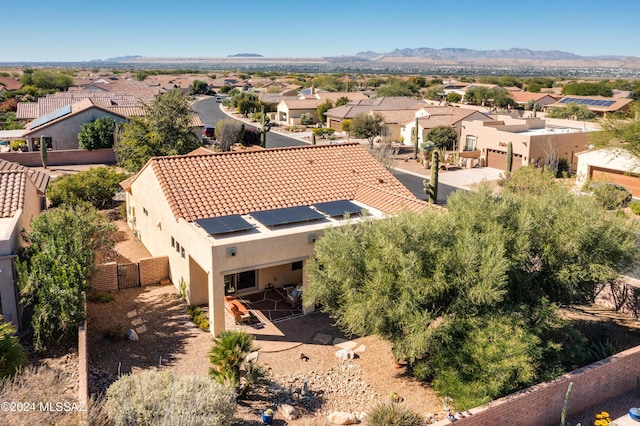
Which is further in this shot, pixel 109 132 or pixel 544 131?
pixel 544 131

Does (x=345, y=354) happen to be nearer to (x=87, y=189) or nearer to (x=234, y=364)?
(x=234, y=364)

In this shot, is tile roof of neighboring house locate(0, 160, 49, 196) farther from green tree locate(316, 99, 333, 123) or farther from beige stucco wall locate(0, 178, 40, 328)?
green tree locate(316, 99, 333, 123)

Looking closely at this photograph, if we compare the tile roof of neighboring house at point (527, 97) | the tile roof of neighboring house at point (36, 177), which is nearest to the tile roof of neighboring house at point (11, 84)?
the tile roof of neighboring house at point (36, 177)

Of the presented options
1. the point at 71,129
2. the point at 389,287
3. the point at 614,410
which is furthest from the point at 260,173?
the point at 71,129

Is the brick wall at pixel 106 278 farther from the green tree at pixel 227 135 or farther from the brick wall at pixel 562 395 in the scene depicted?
the green tree at pixel 227 135

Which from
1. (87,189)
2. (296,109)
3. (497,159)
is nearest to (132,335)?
(87,189)

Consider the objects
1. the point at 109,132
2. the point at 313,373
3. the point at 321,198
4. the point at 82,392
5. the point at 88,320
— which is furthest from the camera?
the point at 109,132

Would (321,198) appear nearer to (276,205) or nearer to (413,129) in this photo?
(276,205)
